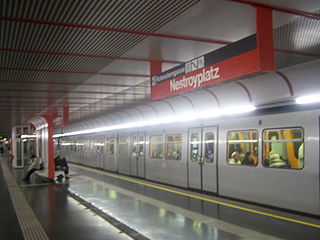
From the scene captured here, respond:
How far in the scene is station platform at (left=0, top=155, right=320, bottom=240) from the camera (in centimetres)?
653

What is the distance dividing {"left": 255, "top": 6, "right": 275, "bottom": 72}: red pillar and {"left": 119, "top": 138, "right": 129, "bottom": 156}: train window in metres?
13.5

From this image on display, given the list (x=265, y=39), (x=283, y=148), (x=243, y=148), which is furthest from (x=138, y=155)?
(x=265, y=39)

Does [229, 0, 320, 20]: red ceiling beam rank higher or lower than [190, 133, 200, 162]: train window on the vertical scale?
higher

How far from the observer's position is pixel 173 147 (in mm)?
12938

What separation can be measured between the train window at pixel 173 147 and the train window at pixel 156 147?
0.60 metres

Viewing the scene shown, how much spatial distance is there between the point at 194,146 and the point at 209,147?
938mm

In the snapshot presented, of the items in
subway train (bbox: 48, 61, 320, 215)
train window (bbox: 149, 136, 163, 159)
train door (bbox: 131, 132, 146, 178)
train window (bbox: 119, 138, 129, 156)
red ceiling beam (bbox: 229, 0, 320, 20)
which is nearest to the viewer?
red ceiling beam (bbox: 229, 0, 320, 20)

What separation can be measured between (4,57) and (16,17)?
2196mm

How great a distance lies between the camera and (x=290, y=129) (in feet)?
25.9

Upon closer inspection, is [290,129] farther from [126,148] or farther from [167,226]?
[126,148]

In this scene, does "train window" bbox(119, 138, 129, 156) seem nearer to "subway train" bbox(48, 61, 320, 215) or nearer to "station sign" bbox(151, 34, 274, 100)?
"subway train" bbox(48, 61, 320, 215)

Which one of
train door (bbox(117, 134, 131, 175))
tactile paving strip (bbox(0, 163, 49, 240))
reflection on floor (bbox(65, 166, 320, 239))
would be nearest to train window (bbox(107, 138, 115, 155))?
train door (bbox(117, 134, 131, 175))

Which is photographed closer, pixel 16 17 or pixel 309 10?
pixel 16 17

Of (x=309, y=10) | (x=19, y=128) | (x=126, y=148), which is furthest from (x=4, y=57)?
(x=19, y=128)
